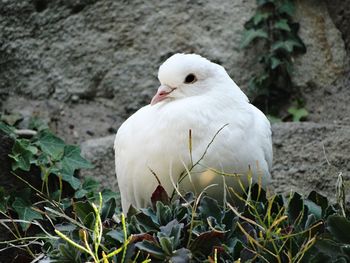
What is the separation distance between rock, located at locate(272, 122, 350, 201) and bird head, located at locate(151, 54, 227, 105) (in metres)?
1.04

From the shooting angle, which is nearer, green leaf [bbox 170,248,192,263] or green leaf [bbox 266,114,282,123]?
green leaf [bbox 170,248,192,263]

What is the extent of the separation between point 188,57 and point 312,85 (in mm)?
1522

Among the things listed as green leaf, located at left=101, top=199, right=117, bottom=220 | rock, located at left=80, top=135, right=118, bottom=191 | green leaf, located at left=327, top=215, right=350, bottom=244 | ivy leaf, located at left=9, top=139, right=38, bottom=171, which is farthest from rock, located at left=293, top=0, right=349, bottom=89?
green leaf, located at left=327, top=215, right=350, bottom=244

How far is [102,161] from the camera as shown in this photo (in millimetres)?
4258

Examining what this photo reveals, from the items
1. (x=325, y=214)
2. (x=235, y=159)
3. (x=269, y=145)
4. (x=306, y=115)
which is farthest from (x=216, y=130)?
(x=306, y=115)

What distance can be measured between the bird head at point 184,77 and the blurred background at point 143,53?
130 centimetres

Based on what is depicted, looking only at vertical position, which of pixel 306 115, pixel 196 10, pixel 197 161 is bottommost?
pixel 306 115

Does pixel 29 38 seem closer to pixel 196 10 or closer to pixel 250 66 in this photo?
pixel 196 10

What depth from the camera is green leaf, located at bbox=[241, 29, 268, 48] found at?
456 cm

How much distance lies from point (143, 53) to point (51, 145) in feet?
3.19

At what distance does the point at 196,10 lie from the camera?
472 cm

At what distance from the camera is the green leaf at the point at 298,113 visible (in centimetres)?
448

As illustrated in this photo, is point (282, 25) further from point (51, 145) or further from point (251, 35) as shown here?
point (51, 145)

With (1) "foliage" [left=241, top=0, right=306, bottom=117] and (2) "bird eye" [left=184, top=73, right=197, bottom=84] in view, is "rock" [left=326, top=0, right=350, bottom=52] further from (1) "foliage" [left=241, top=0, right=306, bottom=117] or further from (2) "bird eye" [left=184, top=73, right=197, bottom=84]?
(2) "bird eye" [left=184, top=73, right=197, bottom=84]
